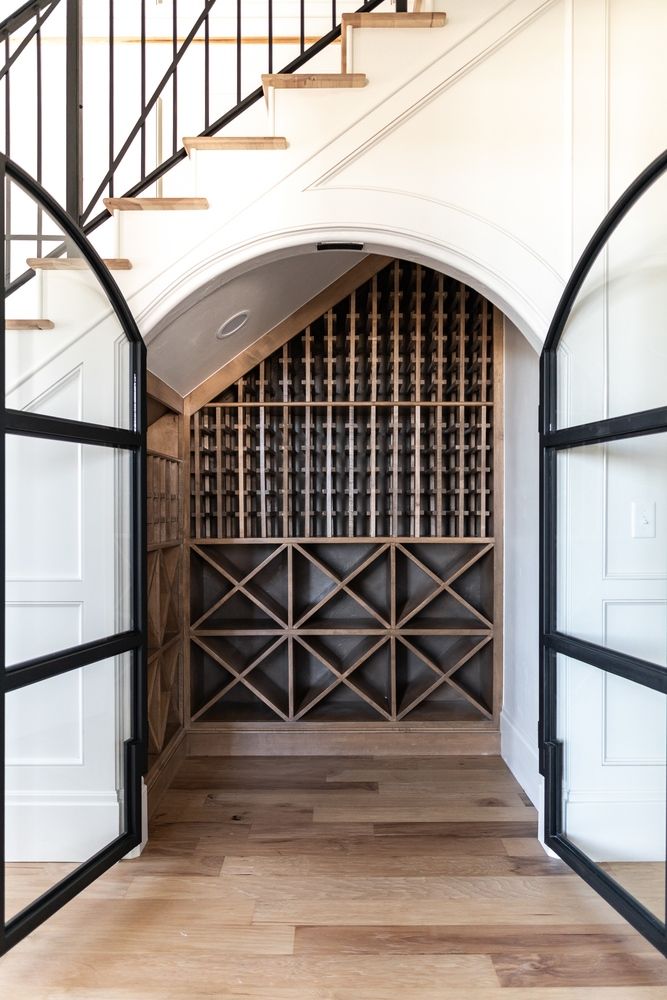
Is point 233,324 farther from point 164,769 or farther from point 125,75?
point 164,769

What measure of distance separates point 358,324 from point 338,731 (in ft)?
6.12

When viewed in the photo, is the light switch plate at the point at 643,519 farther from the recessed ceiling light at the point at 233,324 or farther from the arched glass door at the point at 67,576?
the recessed ceiling light at the point at 233,324

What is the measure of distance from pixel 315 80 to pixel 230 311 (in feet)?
2.61

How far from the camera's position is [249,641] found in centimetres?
312

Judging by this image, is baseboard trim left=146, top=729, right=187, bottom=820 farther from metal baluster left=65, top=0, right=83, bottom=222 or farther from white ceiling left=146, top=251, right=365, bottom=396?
metal baluster left=65, top=0, right=83, bottom=222

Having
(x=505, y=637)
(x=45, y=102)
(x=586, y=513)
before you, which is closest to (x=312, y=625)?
(x=505, y=637)

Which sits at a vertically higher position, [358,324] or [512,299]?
[358,324]

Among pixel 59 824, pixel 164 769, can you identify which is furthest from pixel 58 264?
pixel 164 769

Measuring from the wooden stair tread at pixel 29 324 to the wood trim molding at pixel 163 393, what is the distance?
0.64 metres

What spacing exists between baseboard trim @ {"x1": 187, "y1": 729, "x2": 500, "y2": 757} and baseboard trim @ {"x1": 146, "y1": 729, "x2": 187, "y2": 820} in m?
0.10

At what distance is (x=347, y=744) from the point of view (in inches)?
115

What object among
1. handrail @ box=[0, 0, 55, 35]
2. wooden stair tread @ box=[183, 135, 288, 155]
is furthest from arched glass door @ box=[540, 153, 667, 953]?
handrail @ box=[0, 0, 55, 35]

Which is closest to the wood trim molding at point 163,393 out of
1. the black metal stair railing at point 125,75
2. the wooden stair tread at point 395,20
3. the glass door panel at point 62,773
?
the glass door panel at point 62,773

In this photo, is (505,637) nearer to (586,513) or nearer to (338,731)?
(338,731)
